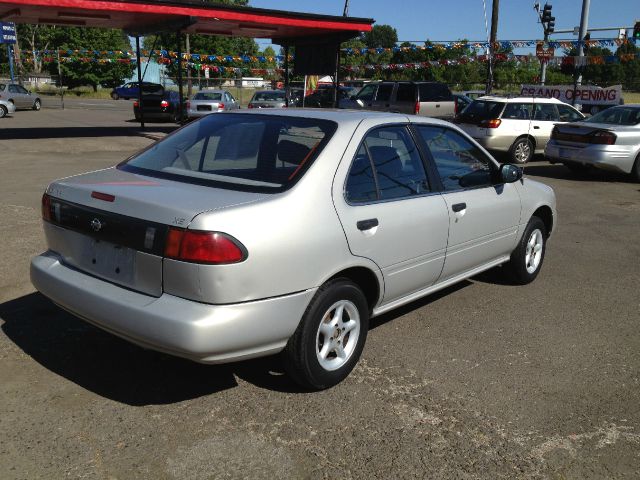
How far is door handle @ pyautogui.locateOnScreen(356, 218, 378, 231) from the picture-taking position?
362 centimetres

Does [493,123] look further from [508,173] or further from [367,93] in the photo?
[508,173]

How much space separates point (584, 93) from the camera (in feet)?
80.7

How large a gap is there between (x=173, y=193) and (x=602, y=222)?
7291mm

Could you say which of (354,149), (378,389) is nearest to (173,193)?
(354,149)

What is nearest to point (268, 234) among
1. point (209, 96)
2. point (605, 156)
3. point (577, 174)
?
point (605, 156)

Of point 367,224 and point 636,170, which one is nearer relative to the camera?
point 367,224

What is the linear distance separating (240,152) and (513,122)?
12.1 metres

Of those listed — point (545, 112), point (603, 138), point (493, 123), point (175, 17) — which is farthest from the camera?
point (175, 17)

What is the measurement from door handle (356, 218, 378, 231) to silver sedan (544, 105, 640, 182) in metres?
9.73

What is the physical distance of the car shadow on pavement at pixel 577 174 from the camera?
512 inches

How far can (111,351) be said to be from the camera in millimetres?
4102

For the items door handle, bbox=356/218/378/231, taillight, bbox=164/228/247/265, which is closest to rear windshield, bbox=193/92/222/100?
door handle, bbox=356/218/378/231

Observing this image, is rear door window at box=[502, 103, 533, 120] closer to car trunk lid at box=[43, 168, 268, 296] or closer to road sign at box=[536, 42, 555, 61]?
road sign at box=[536, 42, 555, 61]

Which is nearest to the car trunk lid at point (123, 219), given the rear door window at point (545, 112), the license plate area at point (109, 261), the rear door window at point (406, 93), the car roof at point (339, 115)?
the license plate area at point (109, 261)
